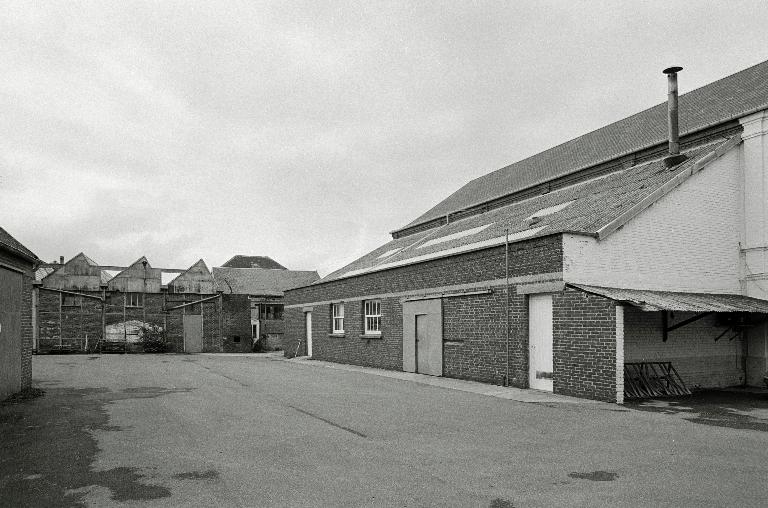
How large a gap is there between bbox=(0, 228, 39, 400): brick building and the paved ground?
115 centimetres

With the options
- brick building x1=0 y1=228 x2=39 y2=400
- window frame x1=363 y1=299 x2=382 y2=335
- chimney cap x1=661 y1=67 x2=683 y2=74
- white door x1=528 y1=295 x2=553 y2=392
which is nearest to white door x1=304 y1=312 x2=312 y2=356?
window frame x1=363 y1=299 x2=382 y2=335

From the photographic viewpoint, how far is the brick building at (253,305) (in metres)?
43.8

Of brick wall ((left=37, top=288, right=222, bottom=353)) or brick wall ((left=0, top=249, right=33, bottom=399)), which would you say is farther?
brick wall ((left=37, top=288, right=222, bottom=353))

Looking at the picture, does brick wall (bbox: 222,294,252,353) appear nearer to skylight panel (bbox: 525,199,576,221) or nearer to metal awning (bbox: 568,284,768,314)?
skylight panel (bbox: 525,199,576,221)

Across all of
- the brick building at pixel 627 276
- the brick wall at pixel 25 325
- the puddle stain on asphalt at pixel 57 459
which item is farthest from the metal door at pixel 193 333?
the puddle stain on asphalt at pixel 57 459

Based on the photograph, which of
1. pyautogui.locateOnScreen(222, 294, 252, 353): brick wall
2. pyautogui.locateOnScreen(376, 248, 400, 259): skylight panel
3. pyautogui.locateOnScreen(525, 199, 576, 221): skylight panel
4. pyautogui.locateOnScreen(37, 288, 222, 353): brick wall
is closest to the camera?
pyautogui.locateOnScreen(525, 199, 576, 221): skylight panel

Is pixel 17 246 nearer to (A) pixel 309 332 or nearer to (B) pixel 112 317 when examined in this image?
(A) pixel 309 332

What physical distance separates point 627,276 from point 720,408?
3.76m

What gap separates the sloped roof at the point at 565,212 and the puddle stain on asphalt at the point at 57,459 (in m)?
10.8

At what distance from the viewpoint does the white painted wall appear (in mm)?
14820

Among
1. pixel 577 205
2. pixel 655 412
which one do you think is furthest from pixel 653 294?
pixel 577 205

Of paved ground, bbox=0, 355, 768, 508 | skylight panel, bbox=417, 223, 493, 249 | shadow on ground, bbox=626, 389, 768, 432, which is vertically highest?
skylight panel, bbox=417, 223, 493, 249

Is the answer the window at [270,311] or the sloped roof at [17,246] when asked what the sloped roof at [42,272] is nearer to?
the window at [270,311]

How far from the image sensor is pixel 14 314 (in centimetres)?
1491
